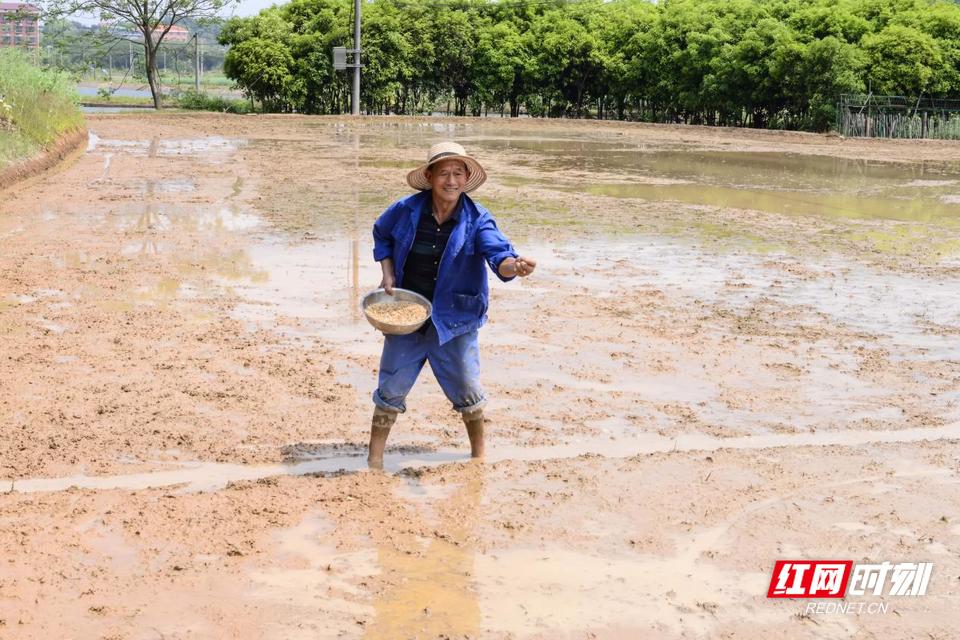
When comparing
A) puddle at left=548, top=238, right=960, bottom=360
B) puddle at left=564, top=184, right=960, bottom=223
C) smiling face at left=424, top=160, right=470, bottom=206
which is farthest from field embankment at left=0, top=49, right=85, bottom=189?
smiling face at left=424, top=160, right=470, bottom=206

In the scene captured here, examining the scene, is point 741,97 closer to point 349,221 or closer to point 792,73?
point 792,73

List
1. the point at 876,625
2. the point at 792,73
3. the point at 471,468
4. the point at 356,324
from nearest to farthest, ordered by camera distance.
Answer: the point at 876,625 < the point at 471,468 < the point at 356,324 < the point at 792,73

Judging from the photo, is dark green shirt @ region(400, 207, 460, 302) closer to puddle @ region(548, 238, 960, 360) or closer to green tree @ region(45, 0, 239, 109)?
puddle @ region(548, 238, 960, 360)

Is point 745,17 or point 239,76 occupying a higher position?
point 745,17

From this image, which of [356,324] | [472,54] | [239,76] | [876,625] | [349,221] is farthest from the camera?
[472,54]

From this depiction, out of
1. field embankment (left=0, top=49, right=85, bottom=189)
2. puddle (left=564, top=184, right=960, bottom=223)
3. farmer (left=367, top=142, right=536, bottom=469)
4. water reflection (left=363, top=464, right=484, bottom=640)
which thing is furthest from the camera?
field embankment (left=0, top=49, right=85, bottom=189)

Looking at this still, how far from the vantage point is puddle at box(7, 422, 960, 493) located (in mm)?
5297

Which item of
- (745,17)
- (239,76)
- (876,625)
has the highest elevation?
(745,17)

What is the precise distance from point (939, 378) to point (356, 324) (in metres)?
4.22

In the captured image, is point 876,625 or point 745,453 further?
point 745,453

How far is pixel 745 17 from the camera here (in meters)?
42.5

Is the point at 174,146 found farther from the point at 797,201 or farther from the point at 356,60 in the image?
the point at 356,60

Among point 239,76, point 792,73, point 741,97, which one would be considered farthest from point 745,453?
point 239,76

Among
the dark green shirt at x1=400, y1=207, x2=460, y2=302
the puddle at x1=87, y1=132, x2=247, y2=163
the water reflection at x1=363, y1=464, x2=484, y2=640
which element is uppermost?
the dark green shirt at x1=400, y1=207, x2=460, y2=302
